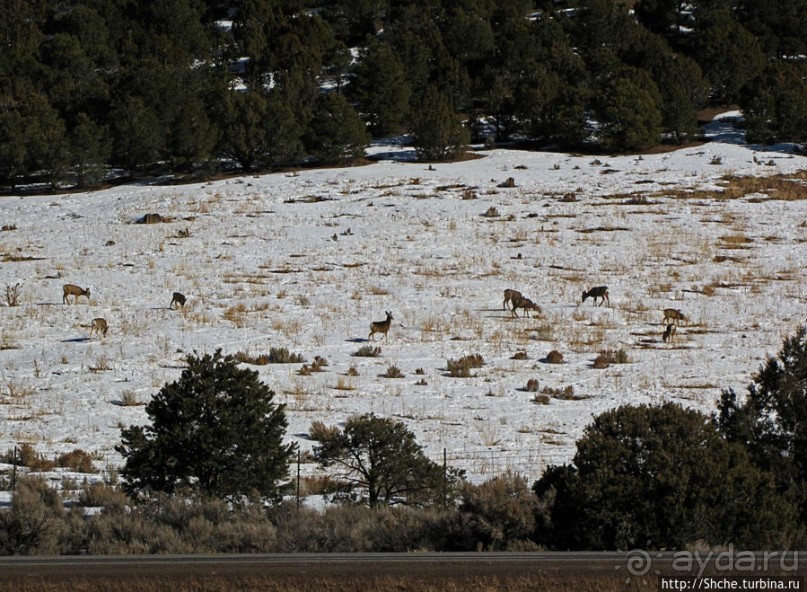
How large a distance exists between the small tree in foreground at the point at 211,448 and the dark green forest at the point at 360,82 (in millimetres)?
39900

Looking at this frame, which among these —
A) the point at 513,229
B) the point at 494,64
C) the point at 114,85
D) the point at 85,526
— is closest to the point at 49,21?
the point at 114,85

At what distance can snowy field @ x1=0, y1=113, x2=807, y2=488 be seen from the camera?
1898cm

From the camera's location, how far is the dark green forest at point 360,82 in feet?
173

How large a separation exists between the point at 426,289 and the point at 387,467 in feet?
55.3

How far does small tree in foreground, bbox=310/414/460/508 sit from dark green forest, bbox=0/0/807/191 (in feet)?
131

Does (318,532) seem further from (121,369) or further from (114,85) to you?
(114,85)

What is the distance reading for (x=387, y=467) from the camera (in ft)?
45.1

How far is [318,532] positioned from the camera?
11.7 meters

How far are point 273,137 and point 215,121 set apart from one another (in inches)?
152

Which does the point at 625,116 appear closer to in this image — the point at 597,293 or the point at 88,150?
the point at 597,293

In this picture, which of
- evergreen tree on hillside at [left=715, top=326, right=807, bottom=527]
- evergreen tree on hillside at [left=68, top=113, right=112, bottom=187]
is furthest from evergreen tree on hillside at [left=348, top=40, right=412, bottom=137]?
evergreen tree on hillside at [left=715, top=326, right=807, bottom=527]

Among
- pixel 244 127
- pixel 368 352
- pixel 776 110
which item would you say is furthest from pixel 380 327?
pixel 776 110
